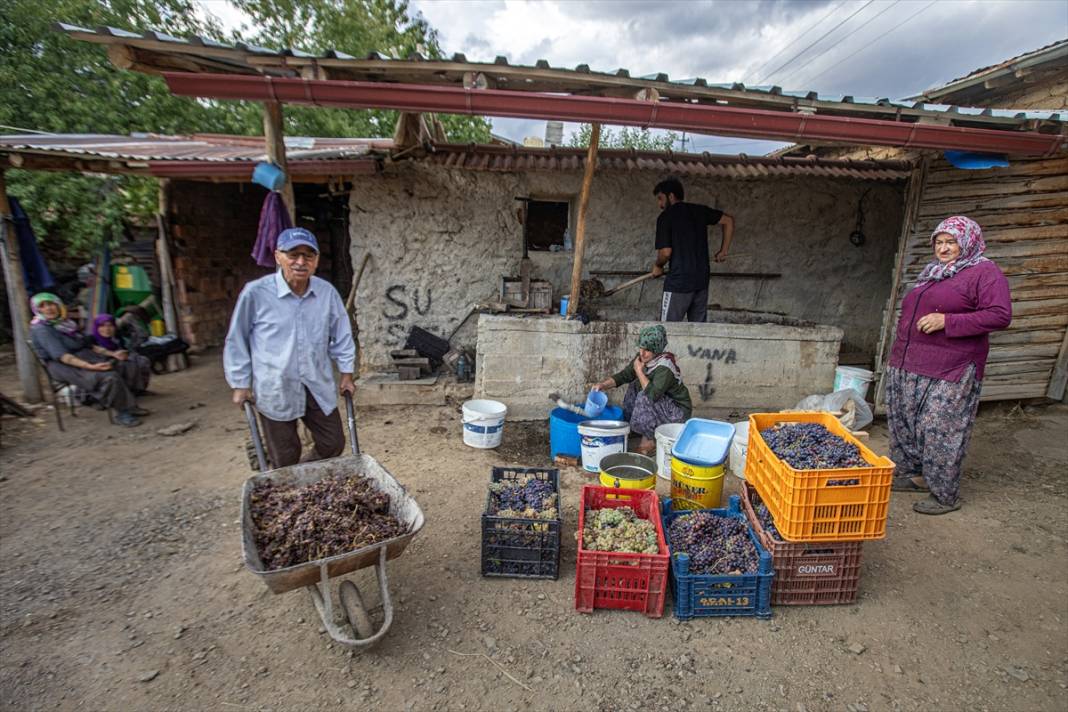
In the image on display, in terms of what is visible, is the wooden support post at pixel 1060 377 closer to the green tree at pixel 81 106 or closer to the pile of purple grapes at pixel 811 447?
the pile of purple grapes at pixel 811 447

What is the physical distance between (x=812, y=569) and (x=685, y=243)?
362cm

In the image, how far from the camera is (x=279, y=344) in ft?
9.87

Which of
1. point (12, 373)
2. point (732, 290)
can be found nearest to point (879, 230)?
point (732, 290)

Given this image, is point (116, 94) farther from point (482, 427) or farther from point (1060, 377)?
point (1060, 377)

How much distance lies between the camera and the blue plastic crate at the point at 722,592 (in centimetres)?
272

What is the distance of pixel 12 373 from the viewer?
7.09m

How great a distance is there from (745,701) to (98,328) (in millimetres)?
6946

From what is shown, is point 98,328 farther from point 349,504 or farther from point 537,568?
point 537,568

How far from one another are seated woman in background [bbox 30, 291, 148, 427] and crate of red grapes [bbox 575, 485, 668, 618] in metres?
5.23

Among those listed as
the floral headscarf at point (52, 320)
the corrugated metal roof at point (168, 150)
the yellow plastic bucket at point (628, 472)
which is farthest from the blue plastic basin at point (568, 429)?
the floral headscarf at point (52, 320)

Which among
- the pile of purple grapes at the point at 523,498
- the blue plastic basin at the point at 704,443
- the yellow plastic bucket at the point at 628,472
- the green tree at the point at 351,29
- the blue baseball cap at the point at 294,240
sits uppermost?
the green tree at the point at 351,29

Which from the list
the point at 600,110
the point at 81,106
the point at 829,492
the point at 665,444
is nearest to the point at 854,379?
the point at 665,444

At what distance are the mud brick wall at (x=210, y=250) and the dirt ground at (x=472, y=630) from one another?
4.65 meters

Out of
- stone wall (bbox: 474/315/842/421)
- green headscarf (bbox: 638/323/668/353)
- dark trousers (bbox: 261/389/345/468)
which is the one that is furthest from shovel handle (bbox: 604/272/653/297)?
dark trousers (bbox: 261/389/345/468)
